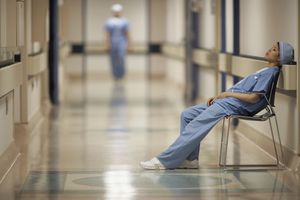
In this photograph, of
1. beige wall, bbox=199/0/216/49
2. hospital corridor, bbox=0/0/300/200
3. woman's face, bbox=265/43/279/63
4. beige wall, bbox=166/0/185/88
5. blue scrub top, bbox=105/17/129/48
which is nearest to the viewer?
hospital corridor, bbox=0/0/300/200

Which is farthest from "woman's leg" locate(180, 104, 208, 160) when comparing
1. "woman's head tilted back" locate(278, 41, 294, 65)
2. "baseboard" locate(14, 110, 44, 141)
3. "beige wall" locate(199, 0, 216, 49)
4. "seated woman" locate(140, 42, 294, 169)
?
"beige wall" locate(199, 0, 216, 49)

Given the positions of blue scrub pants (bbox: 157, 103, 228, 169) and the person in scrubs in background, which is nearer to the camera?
blue scrub pants (bbox: 157, 103, 228, 169)

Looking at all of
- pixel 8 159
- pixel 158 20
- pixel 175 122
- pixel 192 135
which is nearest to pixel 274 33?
pixel 192 135

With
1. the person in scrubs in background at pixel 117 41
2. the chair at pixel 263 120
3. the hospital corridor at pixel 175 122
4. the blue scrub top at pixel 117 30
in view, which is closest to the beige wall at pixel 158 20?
the person in scrubs in background at pixel 117 41

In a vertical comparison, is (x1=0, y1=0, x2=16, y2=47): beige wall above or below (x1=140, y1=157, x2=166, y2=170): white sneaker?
above

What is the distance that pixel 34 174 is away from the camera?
625cm

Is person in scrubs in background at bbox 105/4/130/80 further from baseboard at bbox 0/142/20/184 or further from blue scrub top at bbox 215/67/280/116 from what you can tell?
blue scrub top at bbox 215/67/280/116

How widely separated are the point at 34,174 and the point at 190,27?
7.45m

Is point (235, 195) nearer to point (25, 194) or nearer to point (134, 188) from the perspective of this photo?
point (134, 188)

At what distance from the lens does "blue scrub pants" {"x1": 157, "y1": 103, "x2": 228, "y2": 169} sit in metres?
6.32

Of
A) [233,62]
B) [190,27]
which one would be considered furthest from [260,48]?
[190,27]

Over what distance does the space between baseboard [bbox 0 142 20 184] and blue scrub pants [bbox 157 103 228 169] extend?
1266 millimetres

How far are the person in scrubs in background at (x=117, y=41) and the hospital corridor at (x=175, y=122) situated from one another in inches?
189

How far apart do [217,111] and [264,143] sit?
134 cm
